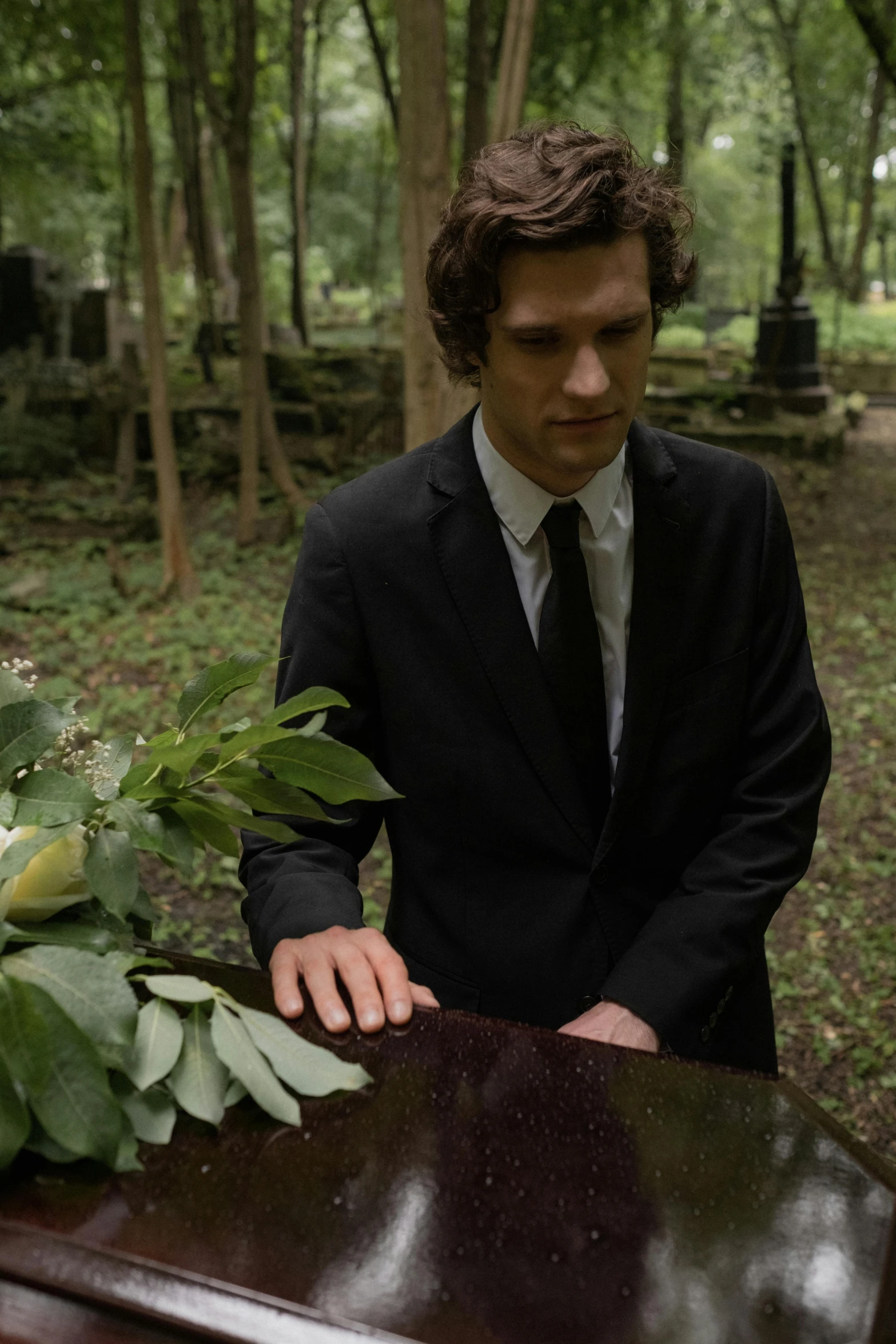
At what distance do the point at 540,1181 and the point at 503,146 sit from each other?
136 centimetres

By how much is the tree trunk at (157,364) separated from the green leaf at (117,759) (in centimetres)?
702

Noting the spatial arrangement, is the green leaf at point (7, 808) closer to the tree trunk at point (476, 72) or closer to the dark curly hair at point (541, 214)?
the dark curly hair at point (541, 214)

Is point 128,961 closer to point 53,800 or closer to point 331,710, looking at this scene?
point 53,800

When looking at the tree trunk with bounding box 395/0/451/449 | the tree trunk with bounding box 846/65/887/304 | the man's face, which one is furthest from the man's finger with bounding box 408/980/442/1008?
the tree trunk with bounding box 846/65/887/304

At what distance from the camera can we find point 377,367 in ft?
43.2

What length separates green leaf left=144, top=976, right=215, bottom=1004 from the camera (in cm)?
105

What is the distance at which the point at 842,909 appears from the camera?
15.4 feet

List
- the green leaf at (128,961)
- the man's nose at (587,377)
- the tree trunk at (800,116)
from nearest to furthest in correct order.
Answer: the green leaf at (128,961), the man's nose at (587,377), the tree trunk at (800,116)

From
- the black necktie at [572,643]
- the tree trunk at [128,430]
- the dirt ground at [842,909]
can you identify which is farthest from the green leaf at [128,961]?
the tree trunk at [128,430]

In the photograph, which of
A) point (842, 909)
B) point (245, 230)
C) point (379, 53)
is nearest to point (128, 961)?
point (842, 909)

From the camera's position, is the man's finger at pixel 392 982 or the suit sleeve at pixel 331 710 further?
the suit sleeve at pixel 331 710

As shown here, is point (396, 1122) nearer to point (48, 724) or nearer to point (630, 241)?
point (48, 724)

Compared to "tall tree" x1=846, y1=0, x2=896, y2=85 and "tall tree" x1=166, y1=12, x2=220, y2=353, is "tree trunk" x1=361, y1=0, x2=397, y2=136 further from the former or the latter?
"tall tree" x1=846, y1=0, x2=896, y2=85

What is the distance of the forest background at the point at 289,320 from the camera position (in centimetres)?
457
